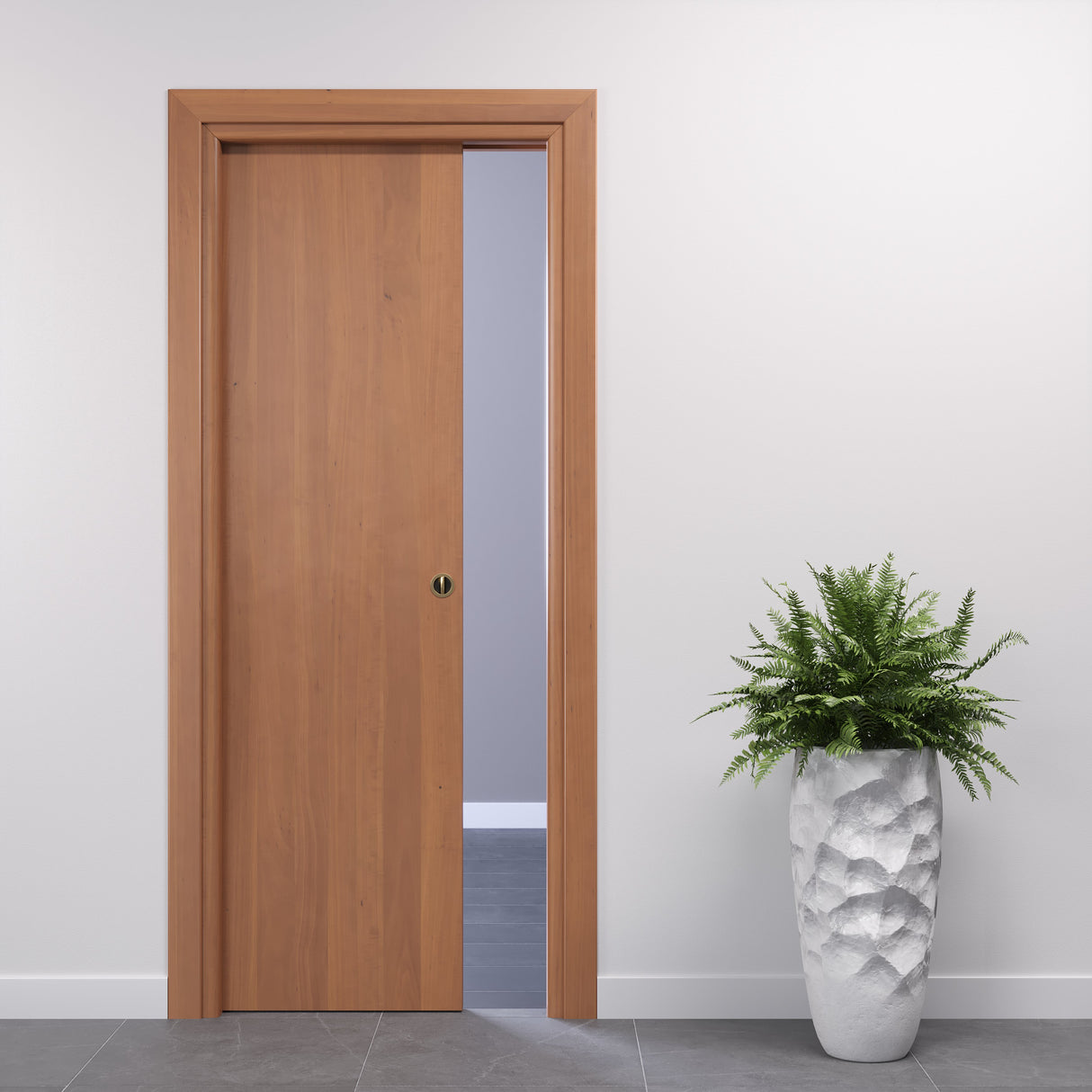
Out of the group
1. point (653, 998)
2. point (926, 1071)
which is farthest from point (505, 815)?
point (926, 1071)

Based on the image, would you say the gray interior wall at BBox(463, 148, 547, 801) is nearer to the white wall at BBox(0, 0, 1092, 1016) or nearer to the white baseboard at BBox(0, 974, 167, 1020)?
the white wall at BBox(0, 0, 1092, 1016)

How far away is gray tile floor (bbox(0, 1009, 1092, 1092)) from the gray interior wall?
1680mm

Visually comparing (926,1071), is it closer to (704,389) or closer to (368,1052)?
(368,1052)

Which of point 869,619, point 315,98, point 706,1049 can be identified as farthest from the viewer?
point 315,98

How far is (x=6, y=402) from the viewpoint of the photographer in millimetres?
2164

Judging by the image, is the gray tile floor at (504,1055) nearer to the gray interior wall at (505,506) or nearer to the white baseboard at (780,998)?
the white baseboard at (780,998)

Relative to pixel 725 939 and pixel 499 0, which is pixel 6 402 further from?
pixel 725 939

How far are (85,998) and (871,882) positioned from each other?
65.1 inches

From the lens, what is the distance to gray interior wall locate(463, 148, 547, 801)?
12.5 feet

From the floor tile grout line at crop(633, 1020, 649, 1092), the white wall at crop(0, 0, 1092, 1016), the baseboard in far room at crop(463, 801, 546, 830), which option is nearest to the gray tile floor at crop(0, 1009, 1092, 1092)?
the floor tile grout line at crop(633, 1020, 649, 1092)

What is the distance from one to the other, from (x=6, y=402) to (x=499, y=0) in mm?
1379

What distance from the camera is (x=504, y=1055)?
1966mm

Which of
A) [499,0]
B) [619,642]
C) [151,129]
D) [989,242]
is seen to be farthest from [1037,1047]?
[151,129]

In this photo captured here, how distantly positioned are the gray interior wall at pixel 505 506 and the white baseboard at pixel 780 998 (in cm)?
170
